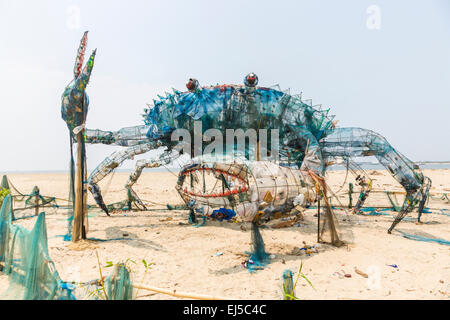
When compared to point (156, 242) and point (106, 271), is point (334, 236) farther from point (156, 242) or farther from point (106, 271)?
point (106, 271)

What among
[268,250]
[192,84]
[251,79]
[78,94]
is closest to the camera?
[268,250]

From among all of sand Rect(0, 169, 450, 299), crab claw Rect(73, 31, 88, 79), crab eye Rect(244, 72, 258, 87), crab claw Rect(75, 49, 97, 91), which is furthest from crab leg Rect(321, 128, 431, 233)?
crab claw Rect(73, 31, 88, 79)

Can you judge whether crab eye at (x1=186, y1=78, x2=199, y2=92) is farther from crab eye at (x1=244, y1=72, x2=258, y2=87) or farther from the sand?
the sand

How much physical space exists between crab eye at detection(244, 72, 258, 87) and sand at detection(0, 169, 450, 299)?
4.56 metres

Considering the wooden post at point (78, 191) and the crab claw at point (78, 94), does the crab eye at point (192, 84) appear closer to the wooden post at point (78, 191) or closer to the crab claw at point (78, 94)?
the crab claw at point (78, 94)

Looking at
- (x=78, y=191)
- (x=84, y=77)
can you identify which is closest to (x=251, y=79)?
(x=84, y=77)

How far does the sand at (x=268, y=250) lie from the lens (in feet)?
14.9

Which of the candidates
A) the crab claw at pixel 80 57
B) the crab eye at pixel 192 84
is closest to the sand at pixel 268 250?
the crab claw at pixel 80 57

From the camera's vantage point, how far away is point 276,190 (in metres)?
5.08

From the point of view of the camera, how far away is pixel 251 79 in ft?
25.8

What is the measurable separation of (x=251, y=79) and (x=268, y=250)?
4848 millimetres

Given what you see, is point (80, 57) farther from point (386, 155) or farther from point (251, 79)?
point (386, 155)

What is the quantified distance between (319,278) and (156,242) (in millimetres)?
4361
